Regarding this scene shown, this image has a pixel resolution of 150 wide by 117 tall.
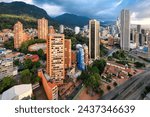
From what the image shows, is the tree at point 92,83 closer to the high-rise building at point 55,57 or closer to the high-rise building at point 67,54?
the high-rise building at point 55,57

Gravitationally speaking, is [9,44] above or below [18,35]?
below

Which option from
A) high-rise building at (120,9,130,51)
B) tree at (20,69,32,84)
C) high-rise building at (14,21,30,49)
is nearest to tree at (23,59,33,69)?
tree at (20,69,32,84)

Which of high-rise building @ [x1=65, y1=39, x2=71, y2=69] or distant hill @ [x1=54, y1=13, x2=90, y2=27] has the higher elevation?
distant hill @ [x1=54, y1=13, x2=90, y2=27]

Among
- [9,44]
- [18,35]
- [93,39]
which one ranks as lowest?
[9,44]

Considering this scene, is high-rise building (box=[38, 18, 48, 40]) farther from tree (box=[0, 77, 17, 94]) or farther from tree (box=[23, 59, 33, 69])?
tree (box=[0, 77, 17, 94])

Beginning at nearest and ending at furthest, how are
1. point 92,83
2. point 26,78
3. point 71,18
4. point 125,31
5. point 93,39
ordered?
point 71,18 → point 26,78 → point 92,83 → point 93,39 → point 125,31

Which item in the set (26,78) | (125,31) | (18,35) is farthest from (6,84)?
(125,31)

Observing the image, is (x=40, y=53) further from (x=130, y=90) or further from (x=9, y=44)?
(x=130, y=90)
